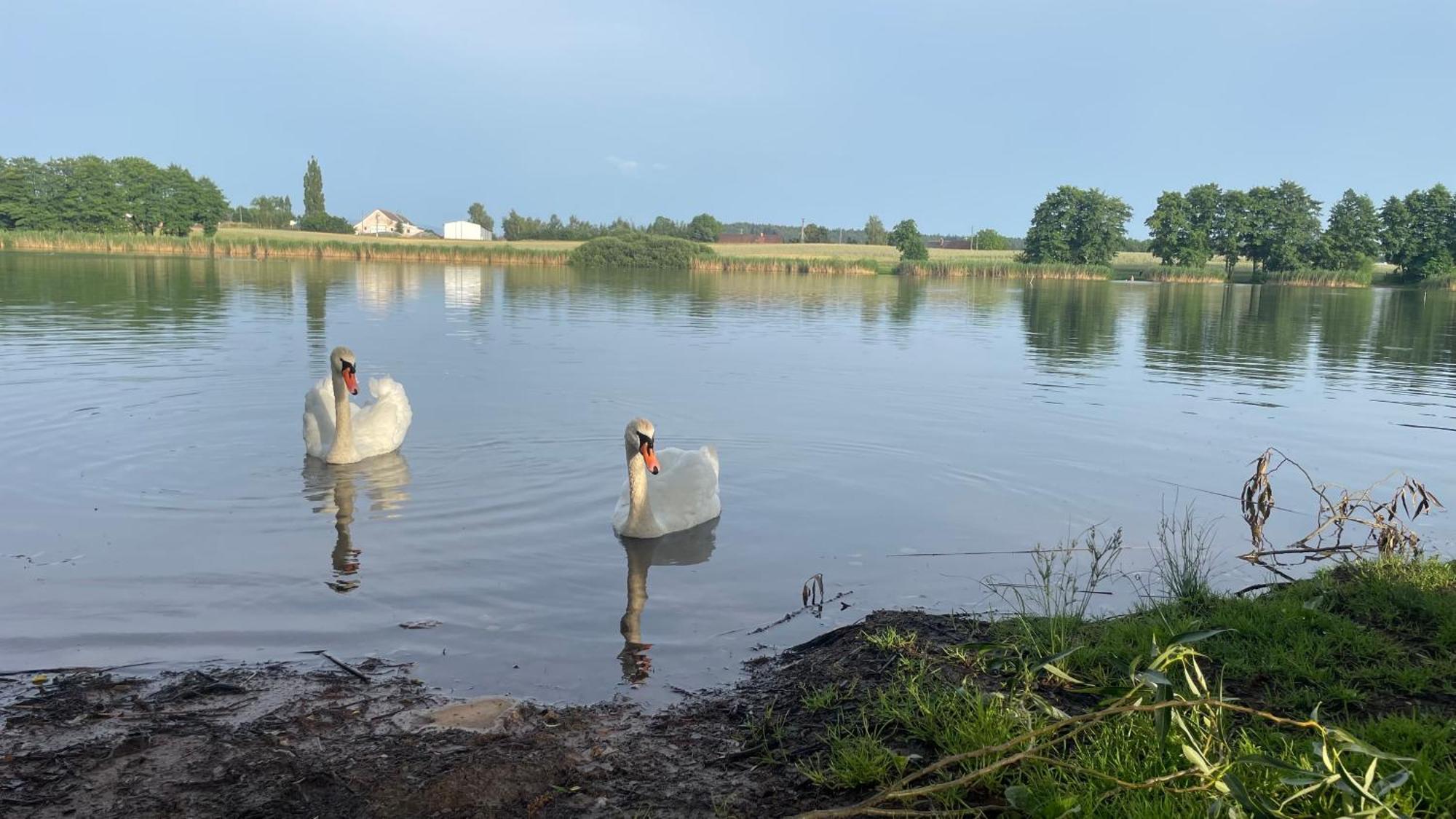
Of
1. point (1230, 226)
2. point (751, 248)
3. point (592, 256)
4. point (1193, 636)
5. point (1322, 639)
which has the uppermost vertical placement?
point (1230, 226)

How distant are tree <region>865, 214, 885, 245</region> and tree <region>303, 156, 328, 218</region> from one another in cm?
9073

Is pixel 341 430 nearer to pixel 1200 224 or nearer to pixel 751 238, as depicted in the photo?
pixel 1200 224

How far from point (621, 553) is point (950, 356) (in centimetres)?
1720

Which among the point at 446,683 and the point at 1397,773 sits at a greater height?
the point at 1397,773

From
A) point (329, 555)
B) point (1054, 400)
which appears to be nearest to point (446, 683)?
point (329, 555)

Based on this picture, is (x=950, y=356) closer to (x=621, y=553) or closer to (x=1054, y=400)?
(x=1054, y=400)

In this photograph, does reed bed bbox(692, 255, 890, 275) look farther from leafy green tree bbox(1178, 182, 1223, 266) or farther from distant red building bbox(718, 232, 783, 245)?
distant red building bbox(718, 232, 783, 245)

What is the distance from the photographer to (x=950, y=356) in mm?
24453

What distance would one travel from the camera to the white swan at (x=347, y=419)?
37.9 ft

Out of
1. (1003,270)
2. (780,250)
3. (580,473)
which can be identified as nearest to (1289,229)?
(1003,270)

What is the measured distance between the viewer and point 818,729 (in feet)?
15.7

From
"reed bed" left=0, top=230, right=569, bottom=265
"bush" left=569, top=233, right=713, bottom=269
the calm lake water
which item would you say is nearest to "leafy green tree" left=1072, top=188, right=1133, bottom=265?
"bush" left=569, top=233, right=713, bottom=269

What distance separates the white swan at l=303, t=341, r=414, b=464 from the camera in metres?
11.6

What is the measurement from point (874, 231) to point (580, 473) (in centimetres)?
17460
